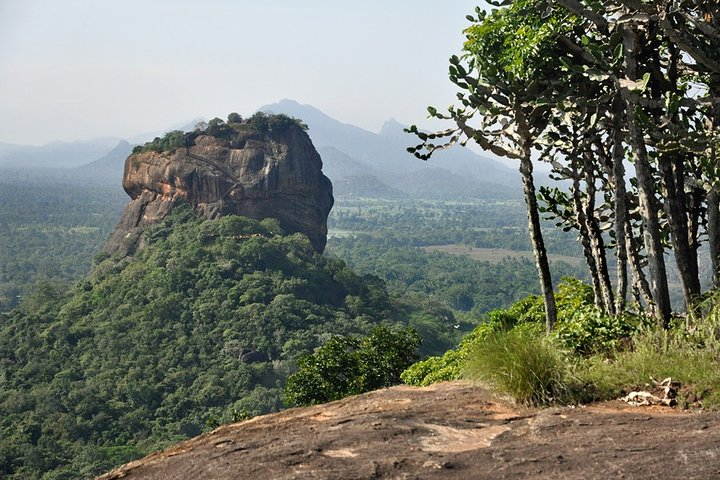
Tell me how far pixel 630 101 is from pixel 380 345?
569 inches

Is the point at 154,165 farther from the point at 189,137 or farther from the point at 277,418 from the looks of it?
the point at 277,418

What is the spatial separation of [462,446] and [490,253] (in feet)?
558

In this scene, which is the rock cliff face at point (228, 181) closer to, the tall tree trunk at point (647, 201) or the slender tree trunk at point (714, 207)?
the slender tree trunk at point (714, 207)

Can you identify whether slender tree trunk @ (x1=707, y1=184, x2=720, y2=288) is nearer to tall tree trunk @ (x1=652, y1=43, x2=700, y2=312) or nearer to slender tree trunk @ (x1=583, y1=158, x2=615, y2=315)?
tall tree trunk @ (x1=652, y1=43, x2=700, y2=312)

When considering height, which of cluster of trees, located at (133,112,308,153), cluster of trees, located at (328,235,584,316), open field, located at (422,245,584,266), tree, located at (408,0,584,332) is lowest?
open field, located at (422,245,584,266)

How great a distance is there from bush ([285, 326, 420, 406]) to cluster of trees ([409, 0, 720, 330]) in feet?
38.0

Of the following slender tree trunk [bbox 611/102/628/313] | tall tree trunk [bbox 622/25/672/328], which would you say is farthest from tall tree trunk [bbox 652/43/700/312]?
slender tree trunk [bbox 611/102/628/313]

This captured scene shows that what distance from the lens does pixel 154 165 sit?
229 feet

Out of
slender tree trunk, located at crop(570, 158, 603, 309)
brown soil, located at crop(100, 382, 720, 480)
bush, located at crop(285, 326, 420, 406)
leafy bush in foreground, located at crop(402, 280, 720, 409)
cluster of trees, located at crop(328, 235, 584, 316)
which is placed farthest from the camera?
cluster of trees, located at crop(328, 235, 584, 316)

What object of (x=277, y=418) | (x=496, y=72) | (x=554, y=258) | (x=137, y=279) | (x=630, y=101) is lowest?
(x=554, y=258)

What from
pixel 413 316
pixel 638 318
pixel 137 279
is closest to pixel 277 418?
pixel 638 318

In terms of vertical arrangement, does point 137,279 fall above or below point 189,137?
below

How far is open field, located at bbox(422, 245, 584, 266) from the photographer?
156 meters

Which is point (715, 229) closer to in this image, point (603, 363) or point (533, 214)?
point (533, 214)
